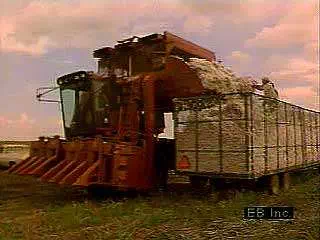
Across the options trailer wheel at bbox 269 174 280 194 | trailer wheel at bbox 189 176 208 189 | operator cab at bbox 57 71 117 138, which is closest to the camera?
trailer wheel at bbox 269 174 280 194

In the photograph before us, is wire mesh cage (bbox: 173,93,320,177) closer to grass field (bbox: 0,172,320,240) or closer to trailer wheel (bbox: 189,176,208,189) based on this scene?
grass field (bbox: 0,172,320,240)

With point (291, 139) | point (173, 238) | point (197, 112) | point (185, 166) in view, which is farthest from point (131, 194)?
point (173, 238)

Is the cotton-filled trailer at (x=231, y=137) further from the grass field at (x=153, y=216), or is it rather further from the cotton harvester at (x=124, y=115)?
the cotton harvester at (x=124, y=115)

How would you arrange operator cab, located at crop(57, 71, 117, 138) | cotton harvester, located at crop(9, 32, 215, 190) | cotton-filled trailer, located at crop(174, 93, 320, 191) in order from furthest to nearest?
operator cab, located at crop(57, 71, 117, 138) < cotton harvester, located at crop(9, 32, 215, 190) < cotton-filled trailer, located at crop(174, 93, 320, 191)

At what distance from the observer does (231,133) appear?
1002cm

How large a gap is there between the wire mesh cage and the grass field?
706mm

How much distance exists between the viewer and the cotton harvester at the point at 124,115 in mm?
10570

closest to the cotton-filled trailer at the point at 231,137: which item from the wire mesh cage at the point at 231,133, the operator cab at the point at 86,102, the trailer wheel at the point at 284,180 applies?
the wire mesh cage at the point at 231,133

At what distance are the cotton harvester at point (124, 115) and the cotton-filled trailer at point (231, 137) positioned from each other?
3.00ft

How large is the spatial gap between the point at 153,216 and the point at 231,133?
2614 millimetres

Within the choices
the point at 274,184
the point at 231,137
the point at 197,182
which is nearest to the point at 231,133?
the point at 231,137

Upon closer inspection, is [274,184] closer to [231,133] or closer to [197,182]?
[197,182]

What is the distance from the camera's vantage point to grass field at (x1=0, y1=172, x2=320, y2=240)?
6.88 m

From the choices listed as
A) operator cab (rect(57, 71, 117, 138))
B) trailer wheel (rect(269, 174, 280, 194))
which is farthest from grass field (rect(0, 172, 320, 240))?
operator cab (rect(57, 71, 117, 138))
